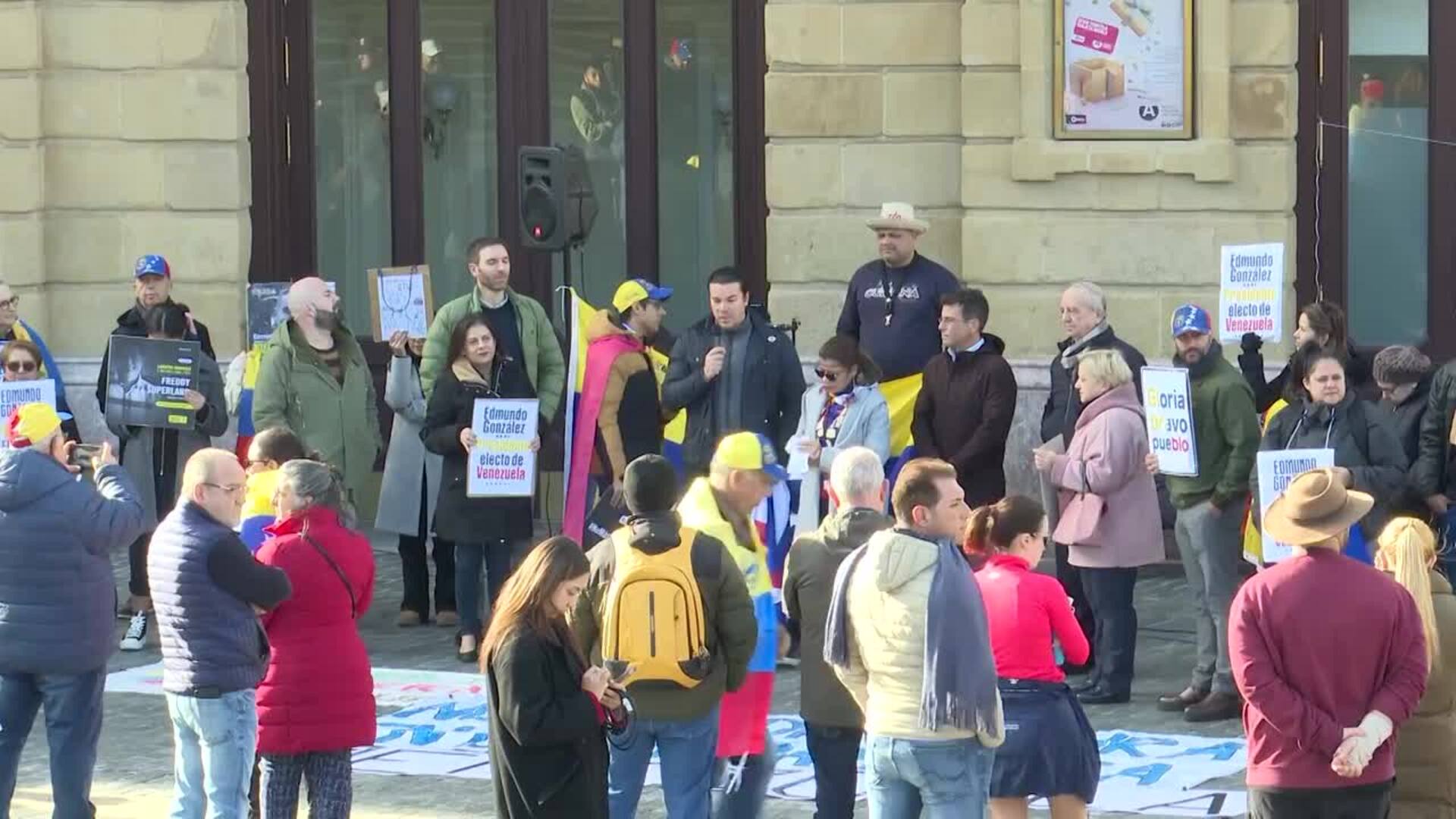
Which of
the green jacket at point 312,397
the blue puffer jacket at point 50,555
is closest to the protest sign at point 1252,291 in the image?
the green jacket at point 312,397

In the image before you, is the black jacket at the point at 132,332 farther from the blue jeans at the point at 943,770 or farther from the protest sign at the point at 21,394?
the blue jeans at the point at 943,770

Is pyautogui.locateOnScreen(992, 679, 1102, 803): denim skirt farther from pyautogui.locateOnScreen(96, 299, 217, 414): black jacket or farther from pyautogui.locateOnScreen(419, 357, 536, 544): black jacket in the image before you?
pyautogui.locateOnScreen(96, 299, 217, 414): black jacket

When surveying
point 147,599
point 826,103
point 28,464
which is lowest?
point 147,599

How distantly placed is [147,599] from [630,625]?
265 inches

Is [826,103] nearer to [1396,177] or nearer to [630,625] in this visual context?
[1396,177]

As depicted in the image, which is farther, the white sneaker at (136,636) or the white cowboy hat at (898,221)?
the white cowboy hat at (898,221)

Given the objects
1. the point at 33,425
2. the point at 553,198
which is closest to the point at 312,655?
the point at 33,425

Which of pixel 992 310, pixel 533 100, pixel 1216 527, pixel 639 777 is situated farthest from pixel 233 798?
pixel 533 100

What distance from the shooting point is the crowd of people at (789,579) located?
793cm

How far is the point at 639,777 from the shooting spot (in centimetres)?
906

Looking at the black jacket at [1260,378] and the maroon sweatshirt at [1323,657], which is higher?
the black jacket at [1260,378]

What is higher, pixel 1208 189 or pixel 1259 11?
pixel 1259 11

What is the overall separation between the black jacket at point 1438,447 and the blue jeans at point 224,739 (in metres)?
6.04

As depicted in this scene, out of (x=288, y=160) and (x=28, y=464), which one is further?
(x=288, y=160)
